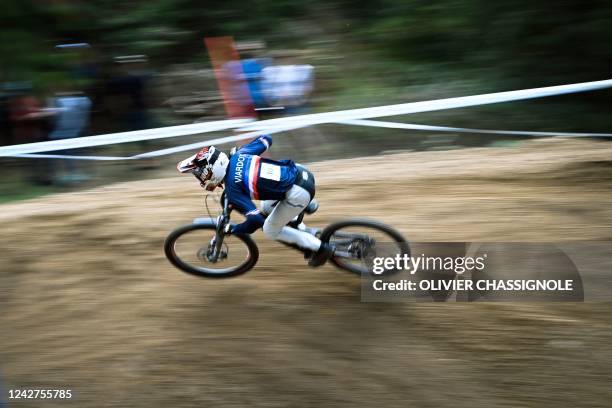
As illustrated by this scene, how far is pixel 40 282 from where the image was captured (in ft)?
21.0

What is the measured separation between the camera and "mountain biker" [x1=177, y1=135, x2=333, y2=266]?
5387 millimetres

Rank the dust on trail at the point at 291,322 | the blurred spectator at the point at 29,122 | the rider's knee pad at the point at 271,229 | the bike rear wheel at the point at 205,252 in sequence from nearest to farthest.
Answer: the dust on trail at the point at 291,322 → the rider's knee pad at the point at 271,229 → the bike rear wheel at the point at 205,252 → the blurred spectator at the point at 29,122

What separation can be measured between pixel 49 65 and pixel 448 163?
704 centimetres

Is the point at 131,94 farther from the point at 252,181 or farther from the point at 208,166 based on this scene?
the point at 252,181

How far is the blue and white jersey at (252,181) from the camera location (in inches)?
213

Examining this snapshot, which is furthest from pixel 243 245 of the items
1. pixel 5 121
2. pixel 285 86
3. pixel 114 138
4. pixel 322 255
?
pixel 5 121

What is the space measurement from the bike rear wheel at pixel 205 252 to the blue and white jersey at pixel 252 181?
438 millimetres

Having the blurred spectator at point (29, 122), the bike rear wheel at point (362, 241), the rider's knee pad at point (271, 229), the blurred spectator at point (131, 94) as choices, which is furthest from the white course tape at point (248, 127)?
the rider's knee pad at point (271, 229)

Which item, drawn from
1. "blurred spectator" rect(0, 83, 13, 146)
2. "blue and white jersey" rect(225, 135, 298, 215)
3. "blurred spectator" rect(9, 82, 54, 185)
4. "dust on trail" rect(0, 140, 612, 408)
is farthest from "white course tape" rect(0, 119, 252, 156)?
"blue and white jersey" rect(225, 135, 298, 215)

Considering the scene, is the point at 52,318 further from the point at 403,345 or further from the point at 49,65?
the point at 49,65

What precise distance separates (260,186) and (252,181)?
82 millimetres

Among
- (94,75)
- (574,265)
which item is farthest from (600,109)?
(94,75)

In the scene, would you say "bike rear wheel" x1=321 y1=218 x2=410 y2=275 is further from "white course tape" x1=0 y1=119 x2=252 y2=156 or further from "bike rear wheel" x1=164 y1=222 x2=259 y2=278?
"white course tape" x1=0 y1=119 x2=252 y2=156

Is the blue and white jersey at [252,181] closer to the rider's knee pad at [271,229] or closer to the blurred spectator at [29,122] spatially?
the rider's knee pad at [271,229]
